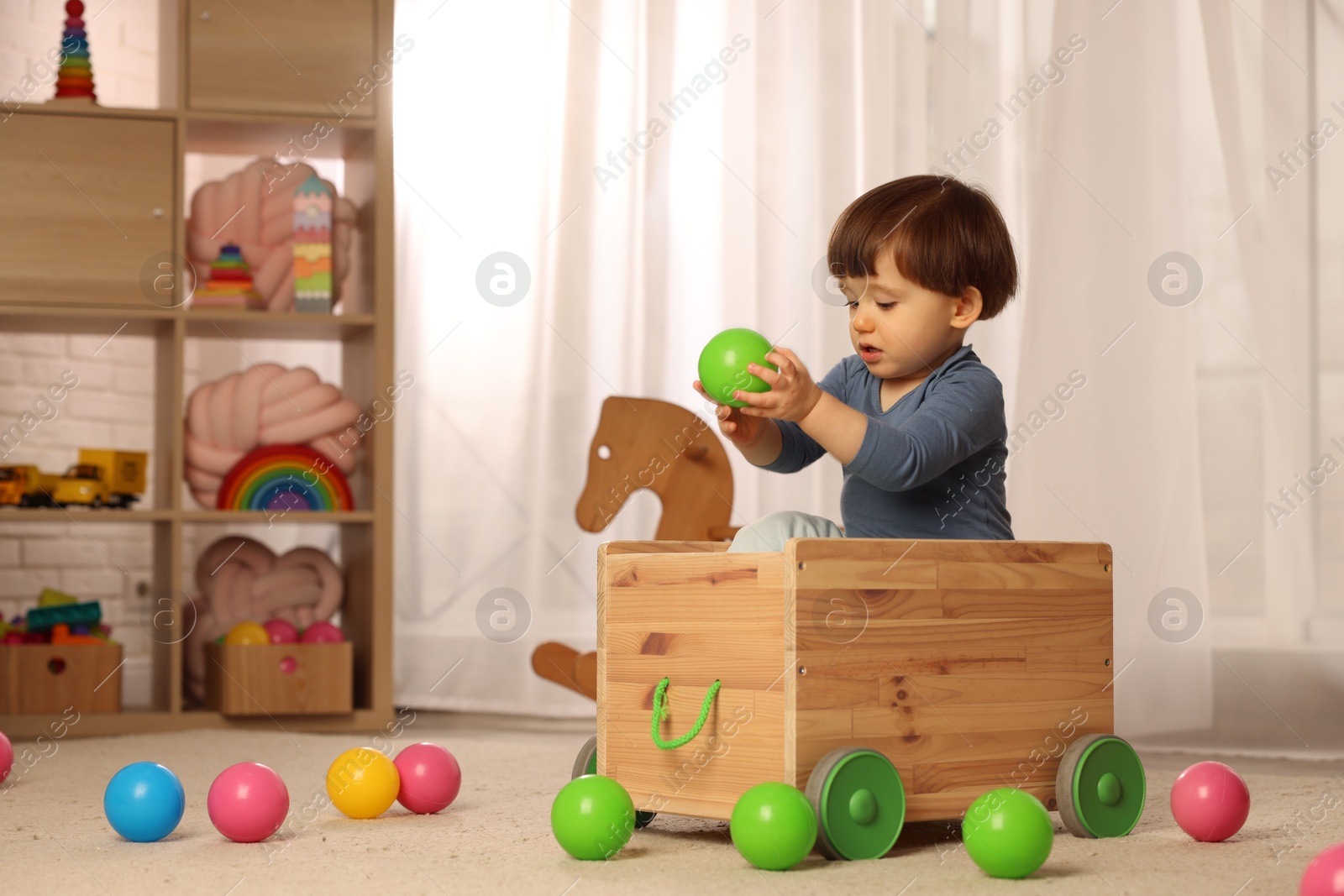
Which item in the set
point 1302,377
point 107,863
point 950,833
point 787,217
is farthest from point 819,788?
point 787,217

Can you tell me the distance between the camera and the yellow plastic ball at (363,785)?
1448 millimetres

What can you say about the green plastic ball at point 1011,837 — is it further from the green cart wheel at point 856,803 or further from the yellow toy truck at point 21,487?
the yellow toy truck at point 21,487

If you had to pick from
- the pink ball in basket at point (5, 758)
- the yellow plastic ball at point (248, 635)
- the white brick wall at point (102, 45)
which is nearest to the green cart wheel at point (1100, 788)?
the pink ball in basket at point (5, 758)

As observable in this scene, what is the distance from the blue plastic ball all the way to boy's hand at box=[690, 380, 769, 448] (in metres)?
0.67

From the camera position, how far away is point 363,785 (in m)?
1.45

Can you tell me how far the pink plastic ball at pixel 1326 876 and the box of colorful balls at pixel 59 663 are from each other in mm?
2050

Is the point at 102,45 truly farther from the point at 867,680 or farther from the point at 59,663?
the point at 867,680

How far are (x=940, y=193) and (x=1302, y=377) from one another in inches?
44.1

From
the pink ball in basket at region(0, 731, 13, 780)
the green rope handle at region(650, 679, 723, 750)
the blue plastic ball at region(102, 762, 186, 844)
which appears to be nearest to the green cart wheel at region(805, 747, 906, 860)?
the green rope handle at region(650, 679, 723, 750)

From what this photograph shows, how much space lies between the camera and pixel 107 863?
122 centimetres

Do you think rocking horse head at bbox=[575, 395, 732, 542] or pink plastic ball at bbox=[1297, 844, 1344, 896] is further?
rocking horse head at bbox=[575, 395, 732, 542]

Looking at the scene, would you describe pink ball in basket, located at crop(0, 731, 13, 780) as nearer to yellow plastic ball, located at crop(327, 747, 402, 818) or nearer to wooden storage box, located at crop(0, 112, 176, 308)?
yellow plastic ball, located at crop(327, 747, 402, 818)

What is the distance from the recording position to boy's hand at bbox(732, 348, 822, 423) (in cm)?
127

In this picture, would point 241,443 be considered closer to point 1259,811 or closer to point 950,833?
point 950,833
